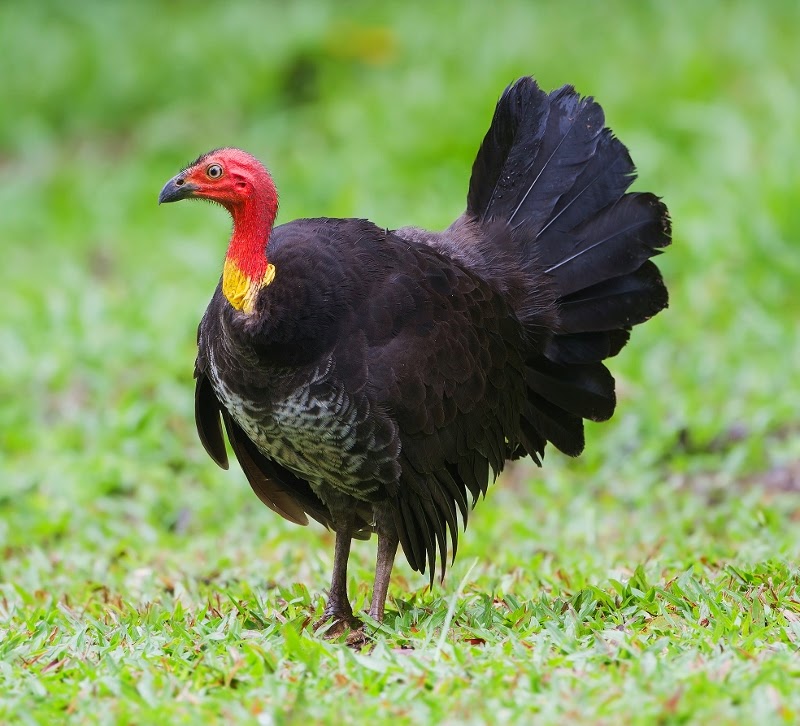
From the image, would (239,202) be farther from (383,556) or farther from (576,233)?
(576,233)

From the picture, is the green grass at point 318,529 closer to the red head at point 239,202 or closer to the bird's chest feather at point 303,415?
the bird's chest feather at point 303,415

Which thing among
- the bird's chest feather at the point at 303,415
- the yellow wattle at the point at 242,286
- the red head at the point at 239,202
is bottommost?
the bird's chest feather at the point at 303,415

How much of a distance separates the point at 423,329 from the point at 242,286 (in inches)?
27.9

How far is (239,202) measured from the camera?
451 centimetres

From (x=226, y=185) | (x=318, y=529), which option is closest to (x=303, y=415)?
(x=226, y=185)

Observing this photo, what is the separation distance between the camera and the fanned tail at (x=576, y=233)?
545 centimetres

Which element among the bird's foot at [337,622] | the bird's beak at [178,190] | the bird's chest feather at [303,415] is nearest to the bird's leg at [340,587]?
the bird's foot at [337,622]

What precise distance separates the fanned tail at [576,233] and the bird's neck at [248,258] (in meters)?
1.37

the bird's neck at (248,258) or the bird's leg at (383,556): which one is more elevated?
the bird's neck at (248,258)

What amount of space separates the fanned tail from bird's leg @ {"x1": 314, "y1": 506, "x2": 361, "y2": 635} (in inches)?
38.0

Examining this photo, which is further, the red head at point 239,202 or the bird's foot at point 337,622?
the bird's foot at point 337,622

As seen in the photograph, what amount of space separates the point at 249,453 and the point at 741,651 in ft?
7.12

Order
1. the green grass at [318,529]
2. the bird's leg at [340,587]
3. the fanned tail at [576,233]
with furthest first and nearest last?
the fanned tail at [576,233] < the bird's leg at [340,587] < the green grass at [318,529]

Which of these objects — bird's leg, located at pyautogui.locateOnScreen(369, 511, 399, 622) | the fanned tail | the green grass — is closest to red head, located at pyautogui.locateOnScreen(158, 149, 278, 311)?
bird's leg, located at pyautogui.locateOnScreen(369, 511, 399, 622)
